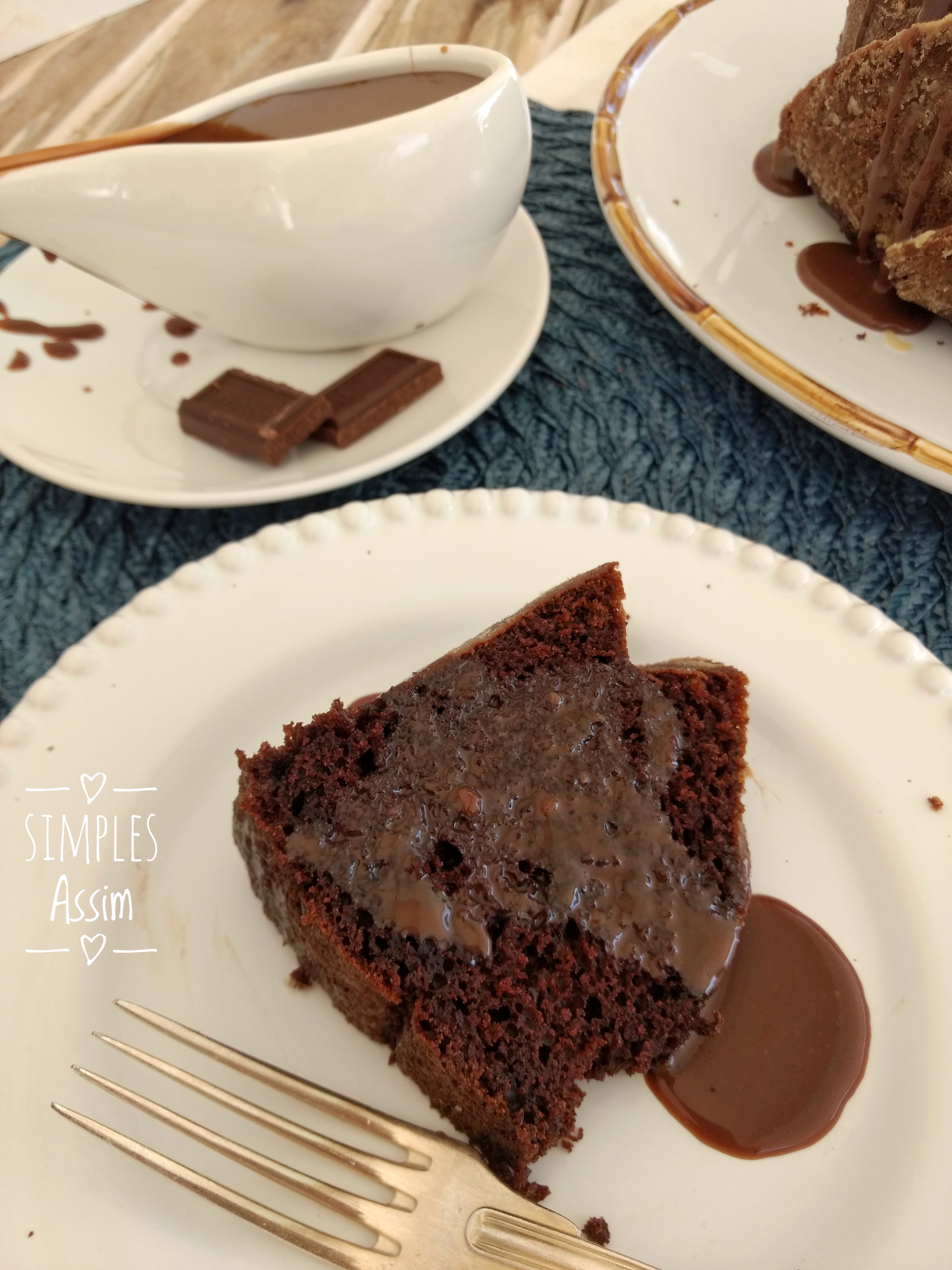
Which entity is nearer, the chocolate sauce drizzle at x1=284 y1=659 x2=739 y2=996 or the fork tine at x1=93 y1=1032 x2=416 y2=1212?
the fork tine at x1=93 y1=1032 x2=416 y2=1212

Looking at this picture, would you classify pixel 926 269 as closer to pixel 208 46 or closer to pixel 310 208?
pixel 310 208

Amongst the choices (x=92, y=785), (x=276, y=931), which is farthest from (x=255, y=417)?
(x=276, y=931)

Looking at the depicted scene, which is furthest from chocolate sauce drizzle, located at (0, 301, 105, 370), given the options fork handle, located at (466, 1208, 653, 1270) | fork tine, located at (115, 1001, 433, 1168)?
fork handle, located at (466, 1208, 653, 1270)

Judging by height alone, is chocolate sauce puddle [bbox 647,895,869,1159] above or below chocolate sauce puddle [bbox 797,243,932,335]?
below

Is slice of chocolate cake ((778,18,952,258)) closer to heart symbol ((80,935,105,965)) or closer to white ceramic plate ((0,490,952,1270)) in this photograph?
white ceramic plate ((0,490,952,1270))

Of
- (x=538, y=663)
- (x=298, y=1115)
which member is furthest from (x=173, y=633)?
(x=298, y=1115)

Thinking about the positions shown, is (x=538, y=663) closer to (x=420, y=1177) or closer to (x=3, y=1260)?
(x=420, y=1177)
